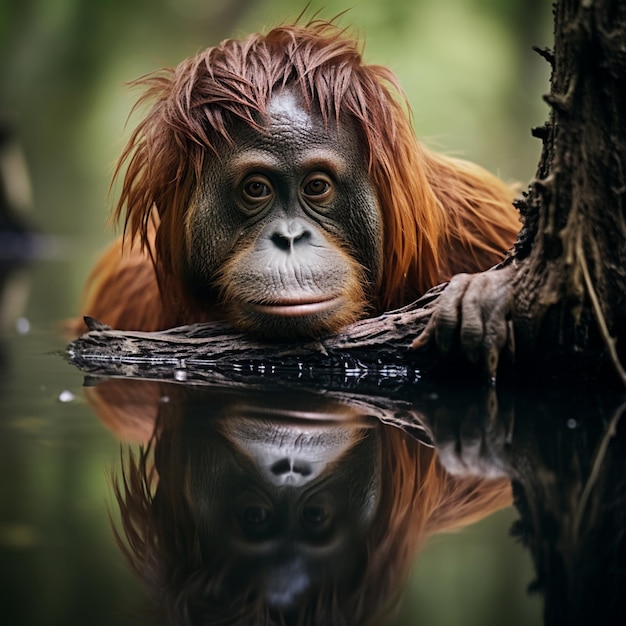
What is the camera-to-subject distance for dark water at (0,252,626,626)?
3.43ft

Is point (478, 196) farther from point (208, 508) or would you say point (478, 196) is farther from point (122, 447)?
point (208, 508)

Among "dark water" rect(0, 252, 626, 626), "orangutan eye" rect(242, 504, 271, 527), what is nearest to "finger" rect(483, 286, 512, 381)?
"dark water" rect(0, 252, 626, 626)

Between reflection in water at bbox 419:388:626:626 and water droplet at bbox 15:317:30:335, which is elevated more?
water droplet at bbox 15:317:30:335

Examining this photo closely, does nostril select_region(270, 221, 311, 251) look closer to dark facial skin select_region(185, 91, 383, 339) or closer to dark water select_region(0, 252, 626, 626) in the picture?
dark facial skin select_region(185, 91, 383, 339)

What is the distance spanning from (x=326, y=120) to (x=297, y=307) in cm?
57

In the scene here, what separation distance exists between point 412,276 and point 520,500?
1.50 meters

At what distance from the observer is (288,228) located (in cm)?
246

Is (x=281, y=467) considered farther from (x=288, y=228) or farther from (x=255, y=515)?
(x=288, y=228)

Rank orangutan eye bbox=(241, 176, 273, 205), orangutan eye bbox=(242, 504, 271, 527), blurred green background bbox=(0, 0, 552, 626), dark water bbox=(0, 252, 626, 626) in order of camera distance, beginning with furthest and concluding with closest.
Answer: blurred green background bbox=(0, 0, 552, 626), orangutan eye bbox=(241, 176, 273, 205), orangutan eye bbox=(242, 504, 271, 527), dark water bbox=(0, 252, 626, 626)

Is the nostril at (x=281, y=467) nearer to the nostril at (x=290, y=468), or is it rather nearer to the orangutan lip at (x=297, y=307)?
the nostril at (x=290, y=468)

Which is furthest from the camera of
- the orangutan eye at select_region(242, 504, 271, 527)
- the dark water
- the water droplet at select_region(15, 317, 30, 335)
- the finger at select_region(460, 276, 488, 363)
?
the water droplet at select_region(15, 317, 30, 335)

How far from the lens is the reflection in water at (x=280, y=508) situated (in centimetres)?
106

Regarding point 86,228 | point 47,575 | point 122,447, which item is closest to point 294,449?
point 122,447

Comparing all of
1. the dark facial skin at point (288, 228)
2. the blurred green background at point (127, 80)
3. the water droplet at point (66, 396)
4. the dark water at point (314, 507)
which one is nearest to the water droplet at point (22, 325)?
the blurred green background at point (127, 80)
